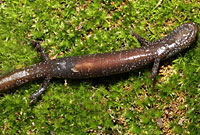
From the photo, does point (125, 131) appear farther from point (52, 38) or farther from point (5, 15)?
point (5, 15)

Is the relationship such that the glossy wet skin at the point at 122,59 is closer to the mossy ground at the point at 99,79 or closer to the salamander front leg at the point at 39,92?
the salamander front leg at the point at 39,92

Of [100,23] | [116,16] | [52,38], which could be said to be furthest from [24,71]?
[116,16]

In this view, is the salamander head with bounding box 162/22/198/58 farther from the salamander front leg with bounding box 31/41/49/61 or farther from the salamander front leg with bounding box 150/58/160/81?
the salamander front leg with bounding box 31/41/49/61

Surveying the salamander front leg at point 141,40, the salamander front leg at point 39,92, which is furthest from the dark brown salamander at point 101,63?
the salamander front leg at point 141,40

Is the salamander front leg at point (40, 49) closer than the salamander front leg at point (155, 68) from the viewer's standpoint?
No

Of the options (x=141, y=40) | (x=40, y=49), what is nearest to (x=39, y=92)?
(x=40, y=49)

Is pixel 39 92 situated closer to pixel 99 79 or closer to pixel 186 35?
pixel 99 79
